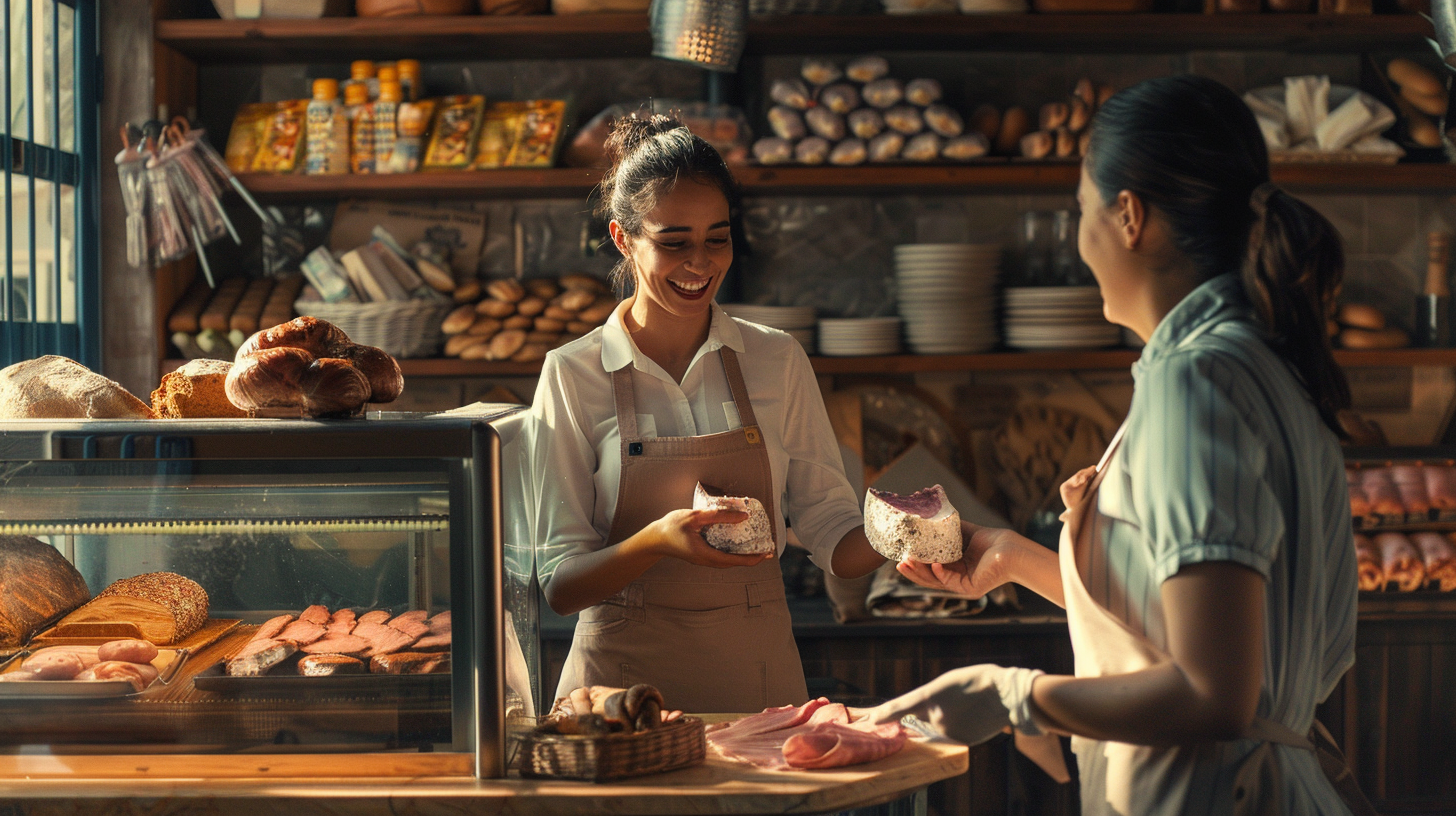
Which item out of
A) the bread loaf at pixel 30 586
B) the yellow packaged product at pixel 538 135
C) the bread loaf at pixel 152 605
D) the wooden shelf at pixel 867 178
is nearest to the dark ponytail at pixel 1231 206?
the bread loaf at pixel 152 605

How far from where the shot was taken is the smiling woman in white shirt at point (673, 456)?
1.96 m

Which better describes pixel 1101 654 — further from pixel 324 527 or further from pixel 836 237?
pixel 836 237

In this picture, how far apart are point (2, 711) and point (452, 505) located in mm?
649

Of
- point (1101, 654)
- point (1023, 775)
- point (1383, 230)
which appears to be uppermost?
point (1383, 230)

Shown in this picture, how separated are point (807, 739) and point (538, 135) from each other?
7.82 ft

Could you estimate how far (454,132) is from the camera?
3404 millimetres

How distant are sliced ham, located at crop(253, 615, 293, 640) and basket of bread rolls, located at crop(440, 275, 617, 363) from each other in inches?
71.1

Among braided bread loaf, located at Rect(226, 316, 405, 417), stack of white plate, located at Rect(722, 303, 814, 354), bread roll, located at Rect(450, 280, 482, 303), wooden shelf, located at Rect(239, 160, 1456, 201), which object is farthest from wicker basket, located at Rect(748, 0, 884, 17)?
braided bread loaf, located at Rect(226, 316, 405, 417)

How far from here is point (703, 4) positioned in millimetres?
2531

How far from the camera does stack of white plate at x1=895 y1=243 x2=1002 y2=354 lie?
11.0ft

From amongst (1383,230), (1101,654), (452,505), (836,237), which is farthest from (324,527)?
(1383,230)

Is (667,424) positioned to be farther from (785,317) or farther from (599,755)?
(785,317)

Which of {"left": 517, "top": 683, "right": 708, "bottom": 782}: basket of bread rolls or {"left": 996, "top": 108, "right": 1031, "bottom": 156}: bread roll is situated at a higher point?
{"left": 996, "top": 108, "right": 1031, "bottom": 156}: bread roll

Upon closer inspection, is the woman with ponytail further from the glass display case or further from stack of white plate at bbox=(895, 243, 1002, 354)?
stack of white plate at bbox=(895, 243, 1002, 354)
